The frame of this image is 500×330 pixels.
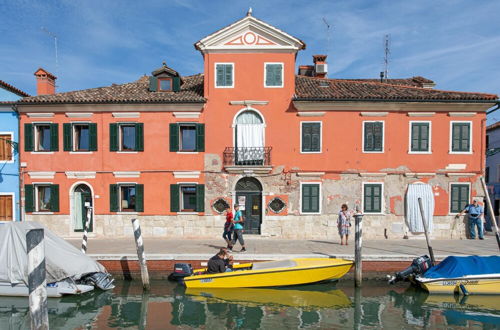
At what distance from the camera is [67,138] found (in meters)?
16.0

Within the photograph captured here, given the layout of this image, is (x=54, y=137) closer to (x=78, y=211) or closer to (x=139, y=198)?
(x=78, y=211)

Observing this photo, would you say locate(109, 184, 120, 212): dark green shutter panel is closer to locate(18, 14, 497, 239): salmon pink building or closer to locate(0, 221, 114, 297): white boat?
locate(18, 14, 497, 239): salmon pink building

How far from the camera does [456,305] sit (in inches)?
393

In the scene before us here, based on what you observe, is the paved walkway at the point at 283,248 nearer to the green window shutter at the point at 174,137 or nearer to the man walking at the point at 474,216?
the man walking at the point at 474,216

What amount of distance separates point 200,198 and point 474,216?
1264 cm

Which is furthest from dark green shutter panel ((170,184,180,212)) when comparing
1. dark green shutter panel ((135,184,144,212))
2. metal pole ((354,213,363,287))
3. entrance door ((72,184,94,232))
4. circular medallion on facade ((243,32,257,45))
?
metal pole ((354,213,363,287))

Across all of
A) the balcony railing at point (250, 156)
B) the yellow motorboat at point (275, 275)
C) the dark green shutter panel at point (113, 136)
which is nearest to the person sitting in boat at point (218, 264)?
the yellow motorboat at point (275, 275)

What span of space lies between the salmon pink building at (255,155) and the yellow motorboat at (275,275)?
4.54 metres

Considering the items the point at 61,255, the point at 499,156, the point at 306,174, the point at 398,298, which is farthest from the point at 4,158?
the point at 499,156

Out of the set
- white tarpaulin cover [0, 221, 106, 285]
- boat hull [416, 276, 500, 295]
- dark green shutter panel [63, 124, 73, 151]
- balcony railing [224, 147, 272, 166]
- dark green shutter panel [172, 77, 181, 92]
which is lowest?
boat hull [416, 276, 500, 295]

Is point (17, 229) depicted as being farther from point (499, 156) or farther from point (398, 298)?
point (499, 156)

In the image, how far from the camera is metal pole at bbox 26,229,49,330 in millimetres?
6625

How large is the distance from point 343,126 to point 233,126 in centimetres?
520

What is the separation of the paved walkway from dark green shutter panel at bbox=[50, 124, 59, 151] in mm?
4545
